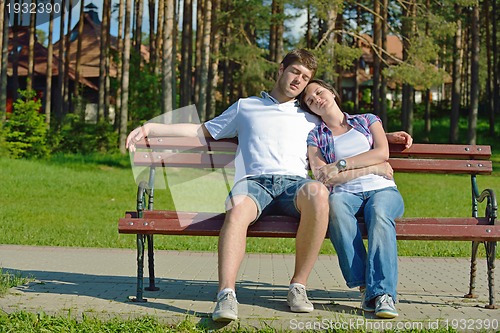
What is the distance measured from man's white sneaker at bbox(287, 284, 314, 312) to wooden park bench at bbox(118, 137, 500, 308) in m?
0.32

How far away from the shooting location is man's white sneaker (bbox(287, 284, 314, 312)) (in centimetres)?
474

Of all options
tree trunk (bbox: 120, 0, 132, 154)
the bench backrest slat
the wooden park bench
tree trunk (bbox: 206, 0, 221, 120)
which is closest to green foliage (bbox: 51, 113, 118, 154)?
tree trunk (bbox: 120, 0, 132, 154)

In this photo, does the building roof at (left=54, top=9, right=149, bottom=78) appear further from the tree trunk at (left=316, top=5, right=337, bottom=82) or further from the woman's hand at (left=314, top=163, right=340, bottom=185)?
the woman's hand at (left=314, top=163, right=340, bottom=185)

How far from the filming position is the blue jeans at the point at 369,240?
462 cm

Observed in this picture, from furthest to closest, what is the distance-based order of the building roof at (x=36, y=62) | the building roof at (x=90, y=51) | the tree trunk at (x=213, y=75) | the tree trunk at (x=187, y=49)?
the building roof at (x=90, y=51)
the building roof at (x=36, y=62)
the tree trunk at (x=187, y=49)
the tree trunk at (x=213, y=75)

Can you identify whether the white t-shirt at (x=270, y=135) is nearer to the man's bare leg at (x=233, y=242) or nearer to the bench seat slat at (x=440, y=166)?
the man's bare leg at (x=233, y=242)

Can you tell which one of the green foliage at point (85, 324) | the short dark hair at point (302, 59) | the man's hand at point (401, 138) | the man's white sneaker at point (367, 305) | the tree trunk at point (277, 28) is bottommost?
the green foliage at point (85, 324)

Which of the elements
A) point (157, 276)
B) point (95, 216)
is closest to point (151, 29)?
point (95, 216)

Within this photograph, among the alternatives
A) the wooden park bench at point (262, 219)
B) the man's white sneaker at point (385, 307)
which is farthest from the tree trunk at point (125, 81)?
the man's white sneaker at point (385, 307)

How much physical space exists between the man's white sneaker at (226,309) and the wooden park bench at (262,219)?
514mm

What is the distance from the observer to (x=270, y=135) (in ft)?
17.0

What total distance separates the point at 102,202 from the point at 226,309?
1108 cm

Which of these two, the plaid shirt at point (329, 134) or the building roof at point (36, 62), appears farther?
the building roof at point (36, 62)

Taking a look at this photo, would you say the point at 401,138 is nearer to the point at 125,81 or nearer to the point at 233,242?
the point at 233,242
